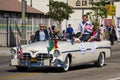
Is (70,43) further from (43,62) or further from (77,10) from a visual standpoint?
(77,10)

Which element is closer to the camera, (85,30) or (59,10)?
(85,30)

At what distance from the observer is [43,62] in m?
15.9

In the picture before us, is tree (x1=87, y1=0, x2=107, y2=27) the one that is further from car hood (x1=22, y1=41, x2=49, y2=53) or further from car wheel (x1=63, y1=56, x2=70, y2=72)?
car hood (x1=22, y1=41, x2=49, y2=53)

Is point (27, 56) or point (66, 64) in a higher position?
point (27, 56)

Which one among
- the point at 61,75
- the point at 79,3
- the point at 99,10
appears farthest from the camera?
the point at 79,3

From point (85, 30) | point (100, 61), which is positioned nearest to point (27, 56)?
point (85, 30)

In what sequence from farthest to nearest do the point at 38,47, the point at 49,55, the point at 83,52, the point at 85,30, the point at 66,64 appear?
the point at 85,30, the point at 83,52, the point at 66,64, the point at 38,47, the point at 49,55

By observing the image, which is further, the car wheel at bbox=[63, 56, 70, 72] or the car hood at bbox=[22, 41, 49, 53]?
the car wheel at bbox=[63, 56, 70, 72]

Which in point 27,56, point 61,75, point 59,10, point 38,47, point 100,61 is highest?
point 59,10

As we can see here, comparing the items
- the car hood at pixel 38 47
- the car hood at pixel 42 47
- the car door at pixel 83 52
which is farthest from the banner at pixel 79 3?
the car hood at pixel 38 47

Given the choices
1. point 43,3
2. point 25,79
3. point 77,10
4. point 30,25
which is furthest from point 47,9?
point 25,79

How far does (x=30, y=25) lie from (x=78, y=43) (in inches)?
845

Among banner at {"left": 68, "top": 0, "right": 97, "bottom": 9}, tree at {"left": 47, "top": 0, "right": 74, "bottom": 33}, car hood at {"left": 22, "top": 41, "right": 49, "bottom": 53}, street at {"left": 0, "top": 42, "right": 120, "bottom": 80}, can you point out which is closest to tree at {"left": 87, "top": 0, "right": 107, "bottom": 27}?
tree at {"left": 47, "top": 0, "right": 74, "bottom": 33}

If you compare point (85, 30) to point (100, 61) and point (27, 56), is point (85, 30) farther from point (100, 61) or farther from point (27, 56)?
point (27, 56)
